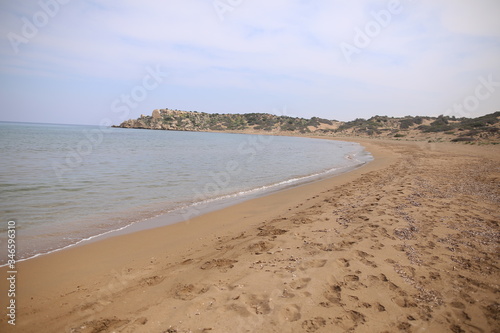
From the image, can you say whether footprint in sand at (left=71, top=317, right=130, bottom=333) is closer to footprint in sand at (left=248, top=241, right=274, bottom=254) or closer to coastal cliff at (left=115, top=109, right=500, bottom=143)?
footprint in sand at (left=248, top=241, right=274, bottom=254)

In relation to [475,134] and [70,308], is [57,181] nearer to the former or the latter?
[70,308]

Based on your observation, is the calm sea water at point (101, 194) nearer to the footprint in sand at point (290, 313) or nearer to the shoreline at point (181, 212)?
the shoreline at point (181, 212)

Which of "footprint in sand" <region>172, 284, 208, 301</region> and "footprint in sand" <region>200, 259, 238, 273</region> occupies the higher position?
"footprint in sand" <region>172, 284, 208, 301</region>

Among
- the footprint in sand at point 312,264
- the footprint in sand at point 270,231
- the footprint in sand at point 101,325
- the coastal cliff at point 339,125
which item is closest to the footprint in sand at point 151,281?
the footprint in sand at point 101,325

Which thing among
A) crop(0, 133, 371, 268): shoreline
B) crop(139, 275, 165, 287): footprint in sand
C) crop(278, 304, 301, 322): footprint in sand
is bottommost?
crop(0, 133, 371, 268): shoreline

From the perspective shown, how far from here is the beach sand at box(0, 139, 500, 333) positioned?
8.44 ft

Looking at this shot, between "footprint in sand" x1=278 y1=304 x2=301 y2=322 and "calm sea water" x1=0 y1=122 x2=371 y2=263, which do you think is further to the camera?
"calm sea water" x1=0 y1=122 x2=371 y2=263

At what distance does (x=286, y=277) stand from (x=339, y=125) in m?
80.5

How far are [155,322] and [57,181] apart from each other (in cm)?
880

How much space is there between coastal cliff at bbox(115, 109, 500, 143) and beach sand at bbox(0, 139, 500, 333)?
1221 inches

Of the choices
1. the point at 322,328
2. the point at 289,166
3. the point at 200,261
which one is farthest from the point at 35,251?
the point at 289,166

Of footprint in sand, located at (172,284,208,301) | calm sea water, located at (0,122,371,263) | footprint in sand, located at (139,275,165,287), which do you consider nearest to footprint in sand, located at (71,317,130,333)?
footprint in sand, located at (172,284,208,301)

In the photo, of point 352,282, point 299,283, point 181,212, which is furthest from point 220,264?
point 181,212

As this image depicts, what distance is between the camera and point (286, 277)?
3.27 m
